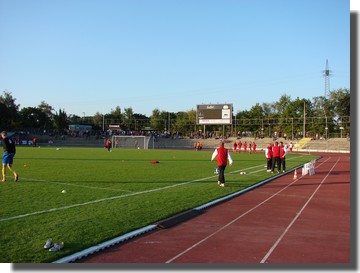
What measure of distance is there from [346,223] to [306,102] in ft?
258

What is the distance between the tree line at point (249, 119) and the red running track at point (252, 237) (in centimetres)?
4969

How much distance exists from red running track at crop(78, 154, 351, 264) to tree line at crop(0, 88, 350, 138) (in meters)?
49.7

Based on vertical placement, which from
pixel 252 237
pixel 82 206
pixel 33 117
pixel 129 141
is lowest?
pixel 252 237

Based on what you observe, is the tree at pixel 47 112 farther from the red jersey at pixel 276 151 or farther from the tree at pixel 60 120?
the red jersey at pixel 276 151

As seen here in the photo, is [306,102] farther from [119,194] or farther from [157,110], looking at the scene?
[119,194]

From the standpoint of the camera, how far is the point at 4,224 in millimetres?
7484

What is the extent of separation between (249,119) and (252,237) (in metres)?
81.4

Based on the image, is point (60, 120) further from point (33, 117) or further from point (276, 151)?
point (276, 151)

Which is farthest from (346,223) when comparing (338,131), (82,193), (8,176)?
(338,131)

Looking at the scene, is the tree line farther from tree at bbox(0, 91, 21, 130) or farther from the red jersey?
the red jersey

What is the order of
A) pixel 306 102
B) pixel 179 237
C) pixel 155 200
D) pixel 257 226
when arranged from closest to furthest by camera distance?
pixel 179 237, pixel 257 226, pixel 155 200, pixel 306 102

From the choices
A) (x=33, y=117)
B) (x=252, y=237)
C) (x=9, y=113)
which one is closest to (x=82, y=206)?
(x=252, y=237)

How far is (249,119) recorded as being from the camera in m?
87.2

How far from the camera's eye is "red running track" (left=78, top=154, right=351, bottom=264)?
6070 millimetres
